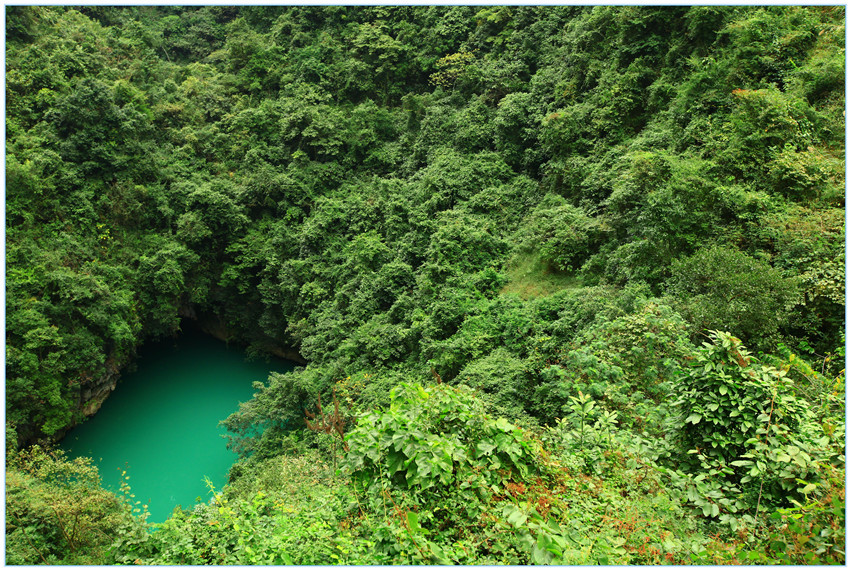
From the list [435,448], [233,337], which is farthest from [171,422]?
[435,448]

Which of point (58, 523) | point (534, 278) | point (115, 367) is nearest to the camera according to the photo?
point (58, 523)

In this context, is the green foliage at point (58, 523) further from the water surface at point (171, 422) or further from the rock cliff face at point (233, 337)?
the rock cliff face at point (233, 337)

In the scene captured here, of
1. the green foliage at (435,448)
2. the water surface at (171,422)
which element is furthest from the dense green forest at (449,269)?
the water surface at (171,422)

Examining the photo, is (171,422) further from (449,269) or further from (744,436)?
(744,436)

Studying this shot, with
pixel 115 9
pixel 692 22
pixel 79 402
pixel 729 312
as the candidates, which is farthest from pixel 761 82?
pixel 115 9

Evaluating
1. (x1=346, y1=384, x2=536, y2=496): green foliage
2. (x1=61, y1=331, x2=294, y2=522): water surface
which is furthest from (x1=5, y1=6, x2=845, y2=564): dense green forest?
(x1=61, y1=331, x2=294, y2=522): water surface
